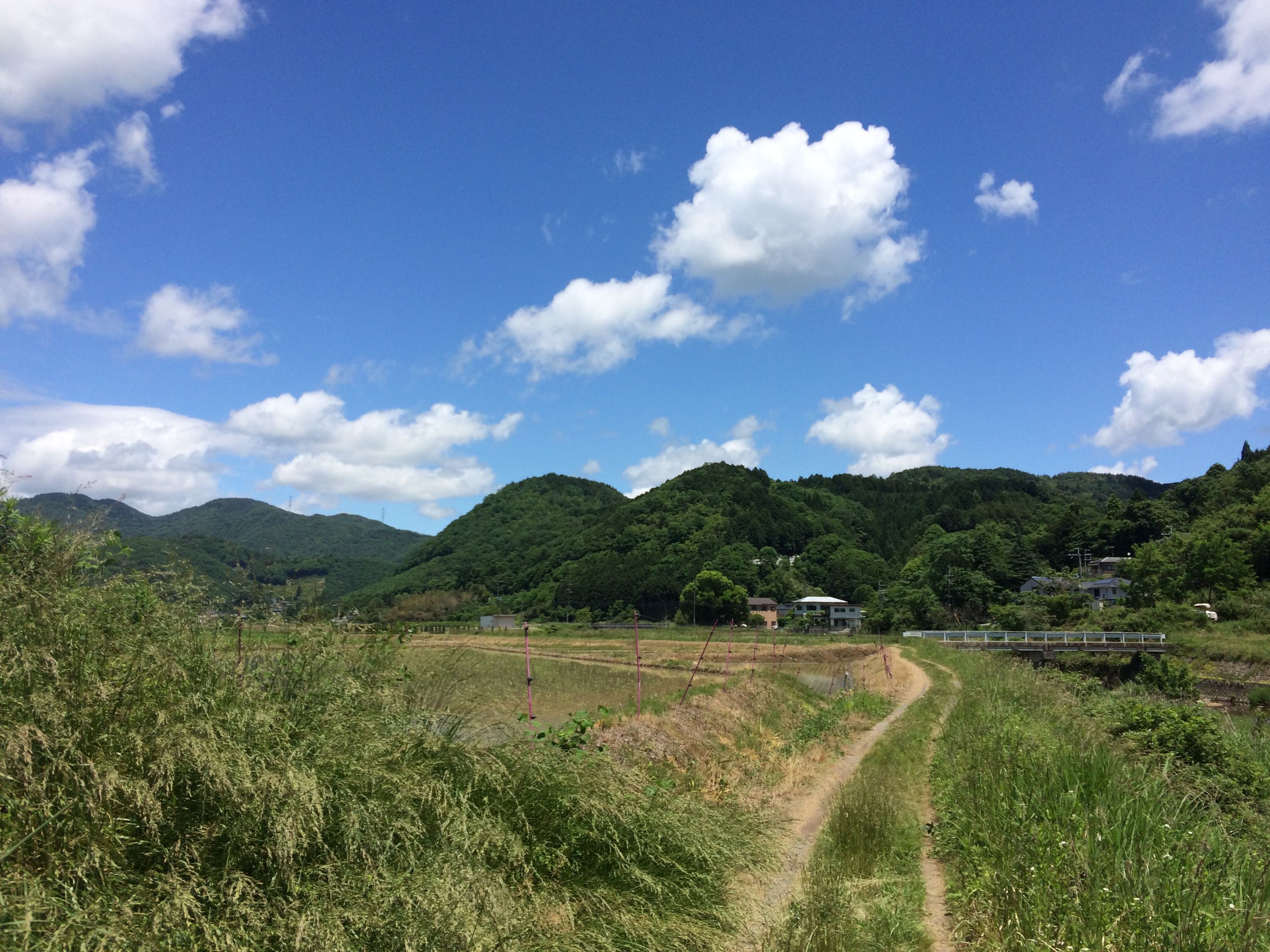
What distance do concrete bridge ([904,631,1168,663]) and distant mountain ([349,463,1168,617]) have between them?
32.7 m

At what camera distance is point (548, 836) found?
169 inches

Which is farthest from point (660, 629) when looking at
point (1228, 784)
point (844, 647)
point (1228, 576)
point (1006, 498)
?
point (1006, 498)

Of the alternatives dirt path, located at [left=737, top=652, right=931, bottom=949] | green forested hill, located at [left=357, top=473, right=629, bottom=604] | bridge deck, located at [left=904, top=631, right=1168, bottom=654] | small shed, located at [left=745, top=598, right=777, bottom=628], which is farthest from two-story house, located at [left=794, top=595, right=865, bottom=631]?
dirt path, located at [left=737, top=652, right=931, bottom=949]

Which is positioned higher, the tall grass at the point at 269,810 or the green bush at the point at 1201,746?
the tall grass at the point at 269,810

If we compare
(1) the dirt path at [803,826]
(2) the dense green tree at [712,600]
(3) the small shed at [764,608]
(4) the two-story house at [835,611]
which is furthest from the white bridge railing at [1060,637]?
(1) the dirt path at [803,826]

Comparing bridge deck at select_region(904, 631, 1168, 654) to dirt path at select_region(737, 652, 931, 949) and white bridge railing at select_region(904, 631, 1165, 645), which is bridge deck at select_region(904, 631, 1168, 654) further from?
dirt path at select_region(737, 652, 931, 949)

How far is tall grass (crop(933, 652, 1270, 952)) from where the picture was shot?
4.23 metres

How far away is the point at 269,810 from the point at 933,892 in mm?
6230

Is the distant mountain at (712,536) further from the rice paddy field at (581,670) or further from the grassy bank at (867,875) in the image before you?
the grassy bank at (867,875)

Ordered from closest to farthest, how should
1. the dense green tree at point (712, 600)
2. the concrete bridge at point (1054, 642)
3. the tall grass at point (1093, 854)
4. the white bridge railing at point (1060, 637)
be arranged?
1. the tall grass at point (1093, 854)
2. the concrete bridge at point (1054, 642)
3. the white bridge railing at point (1060, 637)
4. the dense green tree at point (712, 600)

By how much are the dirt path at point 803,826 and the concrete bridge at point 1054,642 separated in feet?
113

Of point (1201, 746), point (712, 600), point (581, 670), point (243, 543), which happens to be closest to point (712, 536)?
point (712, 600)

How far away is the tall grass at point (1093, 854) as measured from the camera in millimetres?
4234

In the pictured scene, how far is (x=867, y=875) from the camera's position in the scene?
22.7 feet
